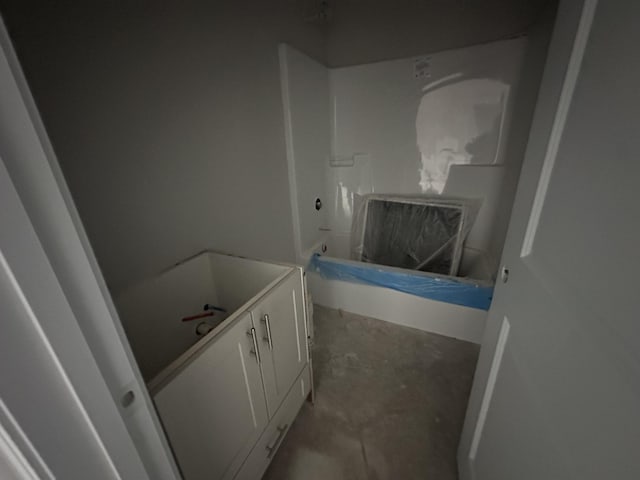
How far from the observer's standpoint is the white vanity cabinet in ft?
2.08

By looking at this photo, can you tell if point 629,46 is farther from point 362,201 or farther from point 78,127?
point 362,201

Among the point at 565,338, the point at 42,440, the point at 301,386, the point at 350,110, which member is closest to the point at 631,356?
the point at 565,338

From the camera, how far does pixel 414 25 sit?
1792 mm

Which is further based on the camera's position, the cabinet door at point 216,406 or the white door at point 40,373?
the cabinet door at point 216,406

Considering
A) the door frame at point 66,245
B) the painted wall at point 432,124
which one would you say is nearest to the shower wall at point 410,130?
the painted wall at point 432,124

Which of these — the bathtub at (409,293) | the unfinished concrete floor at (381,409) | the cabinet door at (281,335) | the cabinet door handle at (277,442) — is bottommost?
the unfinished concrete floor at (381,409)

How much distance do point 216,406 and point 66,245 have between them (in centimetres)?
62

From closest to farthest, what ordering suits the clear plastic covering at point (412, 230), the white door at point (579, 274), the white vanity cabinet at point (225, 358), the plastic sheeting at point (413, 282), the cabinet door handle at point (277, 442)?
the white door at point (579, 274) → the white vanity cabinet at point (225, 358) → the cabinet door handle at point (277, 442) → the plastic sheeting at point (413, 282) → the clear plastic covering at point (412, 230)

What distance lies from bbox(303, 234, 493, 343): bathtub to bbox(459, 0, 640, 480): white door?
3.03 ft

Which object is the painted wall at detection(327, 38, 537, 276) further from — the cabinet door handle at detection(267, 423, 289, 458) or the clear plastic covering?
the cabinet door handle at detection(267, 423, 289, 458)

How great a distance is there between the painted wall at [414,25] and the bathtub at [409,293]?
5.11 ft

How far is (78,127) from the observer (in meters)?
0.76

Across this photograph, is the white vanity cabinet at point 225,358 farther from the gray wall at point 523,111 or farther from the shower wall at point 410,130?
the gray wall at point 523,111

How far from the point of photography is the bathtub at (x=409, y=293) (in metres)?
1.56
